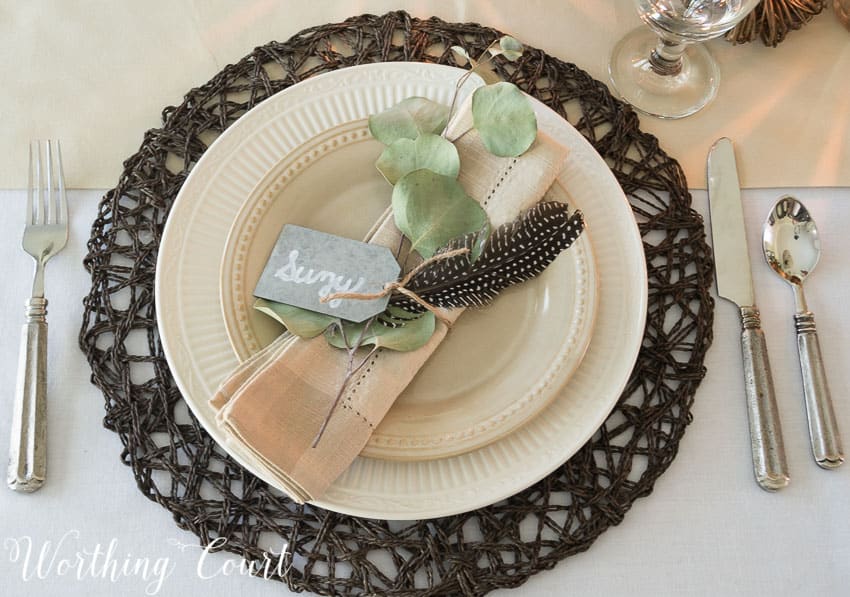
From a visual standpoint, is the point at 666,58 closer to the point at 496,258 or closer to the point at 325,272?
the point at 496,258

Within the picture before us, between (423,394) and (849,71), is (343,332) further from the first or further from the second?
(849,71)

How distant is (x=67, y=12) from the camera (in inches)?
33.7

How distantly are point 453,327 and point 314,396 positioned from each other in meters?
0.16

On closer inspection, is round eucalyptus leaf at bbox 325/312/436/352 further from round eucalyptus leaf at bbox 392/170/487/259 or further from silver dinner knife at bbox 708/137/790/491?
silver dinner knife at bbox 708/137/790/491

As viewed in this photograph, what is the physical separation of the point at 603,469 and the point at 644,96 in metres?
0.44

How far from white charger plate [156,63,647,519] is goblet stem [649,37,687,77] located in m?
0.20

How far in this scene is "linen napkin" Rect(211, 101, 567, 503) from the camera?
1.98 ft

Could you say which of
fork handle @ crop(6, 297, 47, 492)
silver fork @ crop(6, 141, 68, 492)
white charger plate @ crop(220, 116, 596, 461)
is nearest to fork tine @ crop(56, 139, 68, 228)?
silver fork @ crop(6, 141, 68, 492)

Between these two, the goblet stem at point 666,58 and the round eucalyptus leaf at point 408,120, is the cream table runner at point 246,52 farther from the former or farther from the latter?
the round eucalyptus leaf at point 408,120

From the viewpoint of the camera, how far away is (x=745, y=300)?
0.75 meters

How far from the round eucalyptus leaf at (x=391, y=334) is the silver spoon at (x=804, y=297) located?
1.35 ft

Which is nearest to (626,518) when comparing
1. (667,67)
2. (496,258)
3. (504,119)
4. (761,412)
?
(761,412)

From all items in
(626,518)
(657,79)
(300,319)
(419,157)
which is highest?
(657,79)

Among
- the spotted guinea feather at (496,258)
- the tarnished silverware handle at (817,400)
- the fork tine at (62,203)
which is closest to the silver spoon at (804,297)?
the tarnished silverware handle at (817,400)
